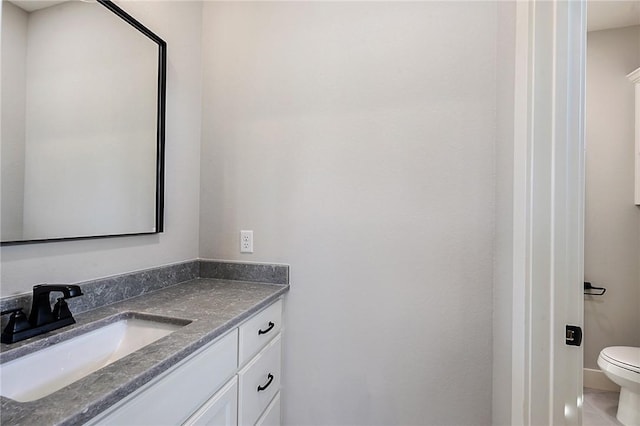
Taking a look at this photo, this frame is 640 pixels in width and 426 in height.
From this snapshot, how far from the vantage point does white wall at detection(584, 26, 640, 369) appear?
2.18 m

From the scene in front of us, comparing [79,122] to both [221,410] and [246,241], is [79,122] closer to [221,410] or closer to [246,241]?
[246,241]

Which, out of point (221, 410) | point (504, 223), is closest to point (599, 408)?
point (504, 223)

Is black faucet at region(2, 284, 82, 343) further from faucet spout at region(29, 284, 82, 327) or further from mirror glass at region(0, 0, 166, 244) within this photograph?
mirror glass at region(0, 0, 166, 244)

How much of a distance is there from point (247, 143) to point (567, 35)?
134 centimetres

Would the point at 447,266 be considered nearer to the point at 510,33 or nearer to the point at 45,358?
the point at 510,33

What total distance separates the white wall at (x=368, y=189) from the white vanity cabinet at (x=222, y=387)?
0.18m

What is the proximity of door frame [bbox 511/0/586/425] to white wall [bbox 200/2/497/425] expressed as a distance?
393 mm

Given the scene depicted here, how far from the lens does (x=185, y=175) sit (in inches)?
61.2

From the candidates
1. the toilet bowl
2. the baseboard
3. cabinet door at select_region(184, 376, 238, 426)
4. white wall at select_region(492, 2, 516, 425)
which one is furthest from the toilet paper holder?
cabinet door at select_region(184, 376, 238, 426)

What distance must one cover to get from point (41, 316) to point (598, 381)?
3.41 m

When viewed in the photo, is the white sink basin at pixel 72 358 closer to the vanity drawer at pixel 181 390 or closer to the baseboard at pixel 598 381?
→ the vanity drawer at pixel 181 390

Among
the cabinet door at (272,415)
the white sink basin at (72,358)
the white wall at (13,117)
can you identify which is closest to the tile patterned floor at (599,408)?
the cabinet door at (272,415)

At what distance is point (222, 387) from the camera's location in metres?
0.97

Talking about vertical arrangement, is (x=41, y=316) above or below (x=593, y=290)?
above
